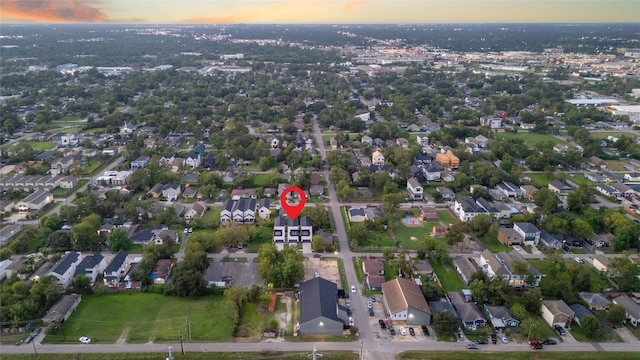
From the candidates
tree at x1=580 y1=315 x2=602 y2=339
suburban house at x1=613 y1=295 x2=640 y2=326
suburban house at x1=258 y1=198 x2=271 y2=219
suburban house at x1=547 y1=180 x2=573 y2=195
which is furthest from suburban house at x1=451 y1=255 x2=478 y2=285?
suburban house at x1=547 y1=180 x2=573 y2=195

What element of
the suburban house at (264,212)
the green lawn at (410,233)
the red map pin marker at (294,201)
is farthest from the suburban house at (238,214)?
the green lawn at (410,233)

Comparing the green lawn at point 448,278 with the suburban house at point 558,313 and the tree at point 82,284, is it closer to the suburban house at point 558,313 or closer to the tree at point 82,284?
the suburban house at point 558,313

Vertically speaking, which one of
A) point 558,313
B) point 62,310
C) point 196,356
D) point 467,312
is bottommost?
point 196,356

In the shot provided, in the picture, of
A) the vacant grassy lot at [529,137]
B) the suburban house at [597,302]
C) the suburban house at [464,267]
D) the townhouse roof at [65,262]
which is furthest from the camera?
the vacant grassy lot at [529,137]

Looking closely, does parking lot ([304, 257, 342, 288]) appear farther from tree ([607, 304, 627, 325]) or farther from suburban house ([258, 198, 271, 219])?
tree ([607, 304, 627, 325])

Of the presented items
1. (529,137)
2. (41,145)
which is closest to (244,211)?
(41,145)

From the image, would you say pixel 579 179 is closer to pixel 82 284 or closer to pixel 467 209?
pixel 467 209

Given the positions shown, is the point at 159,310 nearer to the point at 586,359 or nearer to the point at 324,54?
the point at 586,359
